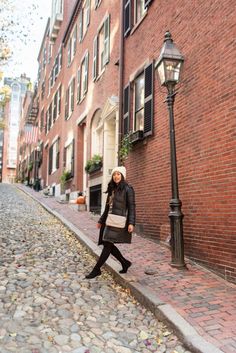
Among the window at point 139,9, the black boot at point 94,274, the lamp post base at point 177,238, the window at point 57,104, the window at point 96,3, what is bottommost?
the black boot at point 94,274

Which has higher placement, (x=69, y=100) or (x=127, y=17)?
(x=69, y=100)

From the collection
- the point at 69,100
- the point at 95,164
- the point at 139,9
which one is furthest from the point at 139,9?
the point at 69,100

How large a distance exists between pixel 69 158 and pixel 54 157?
17.0 feet

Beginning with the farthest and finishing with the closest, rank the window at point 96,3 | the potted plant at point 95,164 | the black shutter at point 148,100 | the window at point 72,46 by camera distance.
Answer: the window at point 72,46 < the window at point 96,3 < the potted plant at point 95,164 < the black shutter at point 148,100

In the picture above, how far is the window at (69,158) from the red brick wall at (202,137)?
10396 millimetres

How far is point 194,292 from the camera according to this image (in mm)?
5105

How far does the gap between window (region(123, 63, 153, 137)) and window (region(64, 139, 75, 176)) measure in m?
8.26

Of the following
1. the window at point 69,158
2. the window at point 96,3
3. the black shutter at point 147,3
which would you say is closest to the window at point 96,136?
the window at point 69,158

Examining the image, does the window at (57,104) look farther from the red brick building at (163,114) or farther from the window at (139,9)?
the window at (139,9)

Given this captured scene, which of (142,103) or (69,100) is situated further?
(69,100)

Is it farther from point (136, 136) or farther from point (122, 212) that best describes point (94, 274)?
point (136, 136)

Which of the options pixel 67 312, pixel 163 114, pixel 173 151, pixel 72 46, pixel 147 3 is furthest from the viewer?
pixel 72 46

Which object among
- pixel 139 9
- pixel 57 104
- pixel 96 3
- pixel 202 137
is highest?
pixel 96 3

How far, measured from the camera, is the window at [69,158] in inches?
750
